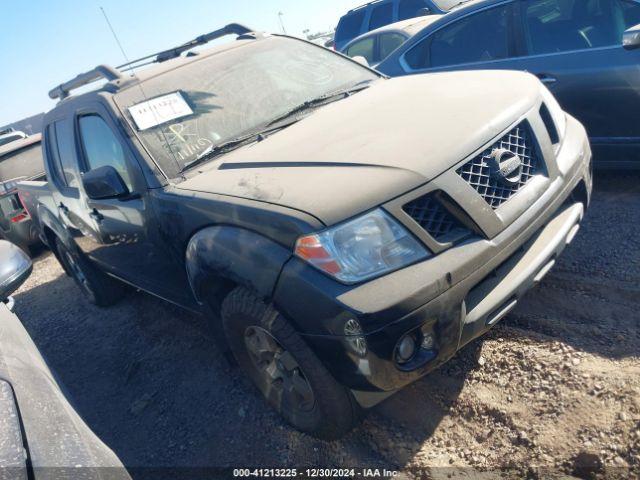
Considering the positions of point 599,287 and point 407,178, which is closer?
point 407,178

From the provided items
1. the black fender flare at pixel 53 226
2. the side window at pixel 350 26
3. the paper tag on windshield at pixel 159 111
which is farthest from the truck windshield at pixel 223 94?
the side window at pixel 350 26

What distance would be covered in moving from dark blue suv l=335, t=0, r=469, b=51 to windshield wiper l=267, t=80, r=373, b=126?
21.5 ft

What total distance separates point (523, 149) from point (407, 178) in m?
0.74

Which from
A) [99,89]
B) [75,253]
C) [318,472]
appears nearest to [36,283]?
[75,253]

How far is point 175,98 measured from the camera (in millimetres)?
2906

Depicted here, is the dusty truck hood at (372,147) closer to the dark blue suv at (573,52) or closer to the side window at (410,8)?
the dark blue suv at (573,52)

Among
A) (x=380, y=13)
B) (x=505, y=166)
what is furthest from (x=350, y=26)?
(x=505, y=166)

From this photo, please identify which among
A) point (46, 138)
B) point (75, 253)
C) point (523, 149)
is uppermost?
point (46, 138)

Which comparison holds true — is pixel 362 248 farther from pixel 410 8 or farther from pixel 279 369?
pixel 410 8

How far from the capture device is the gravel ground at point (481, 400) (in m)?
2.01

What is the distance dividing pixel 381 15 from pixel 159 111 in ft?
27.2

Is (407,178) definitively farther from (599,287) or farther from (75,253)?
(75,253)

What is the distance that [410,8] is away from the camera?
9250mm

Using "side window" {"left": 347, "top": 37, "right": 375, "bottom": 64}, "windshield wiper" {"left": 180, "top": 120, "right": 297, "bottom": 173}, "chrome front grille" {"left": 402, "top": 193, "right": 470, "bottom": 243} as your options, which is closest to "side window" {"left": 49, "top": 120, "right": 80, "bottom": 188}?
"windshield wiper" {"left": 180, "top": 120, "right": 297, "bottom": 173}
